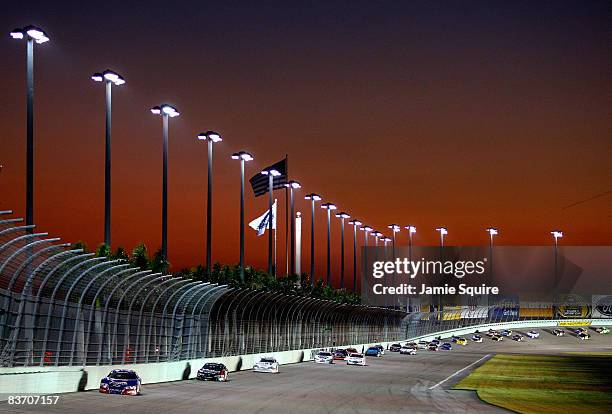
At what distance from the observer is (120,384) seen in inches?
1538

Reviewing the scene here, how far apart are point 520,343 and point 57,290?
153918 millimetres

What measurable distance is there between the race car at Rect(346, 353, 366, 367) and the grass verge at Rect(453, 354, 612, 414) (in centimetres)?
872

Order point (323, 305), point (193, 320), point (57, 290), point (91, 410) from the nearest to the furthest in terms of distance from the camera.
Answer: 1. point (91, 410)
2. point (57, 290)
3. point (193, 320)
4. point (323, 305)

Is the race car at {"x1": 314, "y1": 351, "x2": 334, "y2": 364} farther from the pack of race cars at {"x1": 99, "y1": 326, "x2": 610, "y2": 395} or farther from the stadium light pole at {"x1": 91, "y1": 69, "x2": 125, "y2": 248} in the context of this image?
the stadium light pole at {"x1": 91, "y1": 69, "x2": 125, "y2": 248}

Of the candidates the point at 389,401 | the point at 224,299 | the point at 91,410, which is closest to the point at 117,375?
the point at 91,410

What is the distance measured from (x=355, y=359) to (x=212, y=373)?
31200 millimetres

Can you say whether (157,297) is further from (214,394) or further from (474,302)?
(474,302)

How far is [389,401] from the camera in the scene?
42156 mm

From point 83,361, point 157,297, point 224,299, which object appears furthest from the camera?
point 224,299

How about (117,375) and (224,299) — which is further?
(224,299)

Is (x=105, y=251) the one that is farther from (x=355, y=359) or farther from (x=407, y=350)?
(x=407, y=350)

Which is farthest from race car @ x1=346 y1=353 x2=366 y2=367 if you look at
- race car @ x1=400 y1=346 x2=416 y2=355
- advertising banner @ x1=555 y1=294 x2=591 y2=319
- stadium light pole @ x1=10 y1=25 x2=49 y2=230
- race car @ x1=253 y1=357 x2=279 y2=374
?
advertising banner @ x1=555 y1=294 x2=591 y2=319

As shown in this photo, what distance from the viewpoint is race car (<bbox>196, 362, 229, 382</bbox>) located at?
5138cm

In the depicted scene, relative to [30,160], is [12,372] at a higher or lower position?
lower
